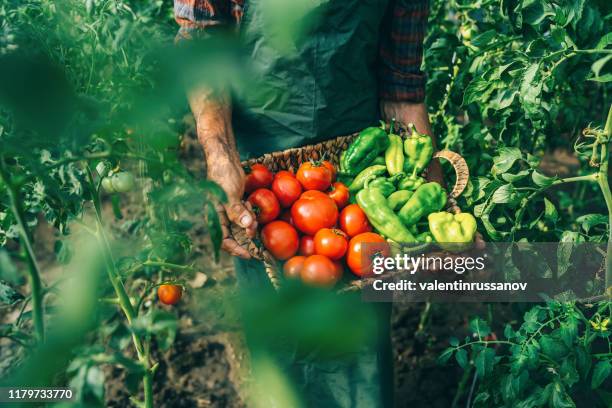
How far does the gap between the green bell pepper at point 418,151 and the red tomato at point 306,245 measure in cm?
49

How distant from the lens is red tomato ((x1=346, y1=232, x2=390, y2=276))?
69.1 inches

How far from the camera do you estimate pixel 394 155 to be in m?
2.09

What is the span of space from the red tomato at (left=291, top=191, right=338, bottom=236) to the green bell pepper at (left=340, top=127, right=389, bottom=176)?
243mm

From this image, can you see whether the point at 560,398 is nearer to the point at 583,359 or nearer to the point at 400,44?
the point at 583,359

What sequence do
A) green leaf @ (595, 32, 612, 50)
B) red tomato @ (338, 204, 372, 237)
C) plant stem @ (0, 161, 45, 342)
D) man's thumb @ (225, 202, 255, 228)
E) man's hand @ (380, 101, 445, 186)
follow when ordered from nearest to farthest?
plant stem @ (0, 161, 45, 342)
green leaf @ (595, 32, 612, 50)
man's thumb @ (225, 202, 255, 228)
red tomato @ (338, 204, 372, 237)
man's hand @ (380, 101, 445, 186)

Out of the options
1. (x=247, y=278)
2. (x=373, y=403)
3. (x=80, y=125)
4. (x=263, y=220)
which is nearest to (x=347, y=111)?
(x=263, y=220)

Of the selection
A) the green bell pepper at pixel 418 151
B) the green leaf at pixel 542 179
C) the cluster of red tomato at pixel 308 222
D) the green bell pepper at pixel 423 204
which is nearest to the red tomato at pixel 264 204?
the cluster of red tomato at pixel 308 222

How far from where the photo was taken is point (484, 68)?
2.01 meters

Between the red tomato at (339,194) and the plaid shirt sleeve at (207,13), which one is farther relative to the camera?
the red tomato at (339,194)

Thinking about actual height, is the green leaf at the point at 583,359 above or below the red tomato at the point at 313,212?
below

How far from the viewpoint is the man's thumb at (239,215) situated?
5.28 ft

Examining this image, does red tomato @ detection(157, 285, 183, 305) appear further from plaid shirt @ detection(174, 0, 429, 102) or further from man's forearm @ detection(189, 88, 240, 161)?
Answer: plaid shirt @ detection(174, 0, 429, 102)

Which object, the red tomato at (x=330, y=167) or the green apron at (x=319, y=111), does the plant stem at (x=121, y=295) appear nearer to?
the green apron at (x=319, y=111)

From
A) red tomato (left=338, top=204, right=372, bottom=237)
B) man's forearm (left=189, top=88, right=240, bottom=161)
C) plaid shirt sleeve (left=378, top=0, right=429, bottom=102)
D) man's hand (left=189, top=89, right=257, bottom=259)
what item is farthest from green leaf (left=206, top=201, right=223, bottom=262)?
plaid shirt sleeve (left=378, top=0, right=429, bottom=102)
